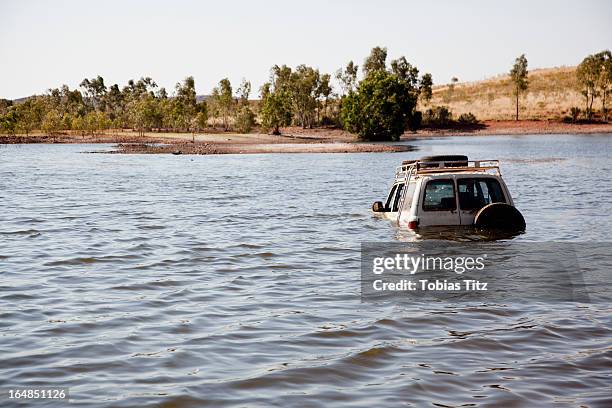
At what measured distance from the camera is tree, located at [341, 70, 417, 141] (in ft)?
306

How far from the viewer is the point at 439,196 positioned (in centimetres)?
1390

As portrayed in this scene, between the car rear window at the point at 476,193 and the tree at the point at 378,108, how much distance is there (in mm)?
79311

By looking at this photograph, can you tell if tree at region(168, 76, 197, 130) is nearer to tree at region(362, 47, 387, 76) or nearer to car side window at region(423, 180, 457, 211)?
tree at region(362, 47, 387, 76)

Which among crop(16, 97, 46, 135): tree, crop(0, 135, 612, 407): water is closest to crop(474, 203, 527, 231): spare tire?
crop(0, 135, 612, 407): water

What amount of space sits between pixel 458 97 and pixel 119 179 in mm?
136030

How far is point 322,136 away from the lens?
364 ft

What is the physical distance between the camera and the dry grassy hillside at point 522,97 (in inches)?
5315

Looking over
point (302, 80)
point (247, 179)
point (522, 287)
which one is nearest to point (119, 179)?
point (247, 179)

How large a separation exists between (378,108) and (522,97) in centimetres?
7281

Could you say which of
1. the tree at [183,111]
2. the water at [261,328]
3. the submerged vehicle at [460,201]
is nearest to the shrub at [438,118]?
the tree at [183,111]

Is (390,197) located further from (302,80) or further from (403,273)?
(302,80)

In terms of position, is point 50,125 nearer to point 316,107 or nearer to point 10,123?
point 10,123

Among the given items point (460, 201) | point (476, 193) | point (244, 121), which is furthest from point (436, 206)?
point (244, 121)

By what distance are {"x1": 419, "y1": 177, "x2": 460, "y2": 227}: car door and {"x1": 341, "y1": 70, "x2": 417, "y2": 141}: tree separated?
7948 centimetres
